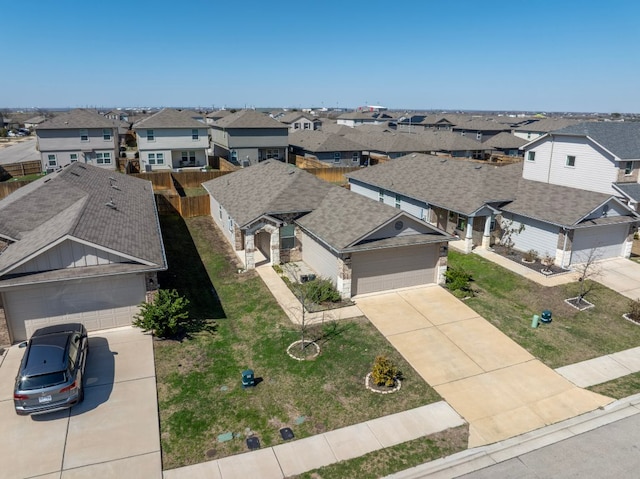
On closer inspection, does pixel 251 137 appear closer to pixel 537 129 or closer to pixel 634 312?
pixel 634 312

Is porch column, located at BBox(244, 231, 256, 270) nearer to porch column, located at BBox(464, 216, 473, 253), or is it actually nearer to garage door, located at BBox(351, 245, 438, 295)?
garage door, located at BBox(351, 245, 438, 295)

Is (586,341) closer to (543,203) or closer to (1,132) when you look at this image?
(543,203)

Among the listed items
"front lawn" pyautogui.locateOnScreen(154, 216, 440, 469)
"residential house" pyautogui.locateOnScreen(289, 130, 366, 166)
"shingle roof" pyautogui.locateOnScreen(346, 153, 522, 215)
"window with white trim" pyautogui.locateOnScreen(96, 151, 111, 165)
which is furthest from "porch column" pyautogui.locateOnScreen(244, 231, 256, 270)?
"window with white trim" pyautogui.locateOnScreen(96, 151, 111, 165)

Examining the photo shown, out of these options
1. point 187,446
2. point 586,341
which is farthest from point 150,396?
point 586,341

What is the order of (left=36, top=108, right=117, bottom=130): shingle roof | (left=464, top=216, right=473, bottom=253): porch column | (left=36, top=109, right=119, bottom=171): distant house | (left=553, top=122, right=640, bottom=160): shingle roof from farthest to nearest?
(left=36, top=109, right=119, bottom=171): distant house → (left=36, top=108, right=117, bottom=130): shingle roof → (left=553, top=122, right=640, bottom=160): shingle roof → (left=464, top=216, right=473, bottom=253): porch column

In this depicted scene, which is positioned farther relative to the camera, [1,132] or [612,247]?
[1,132]
